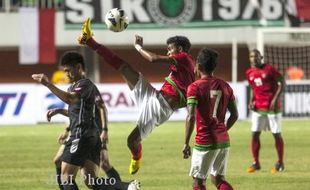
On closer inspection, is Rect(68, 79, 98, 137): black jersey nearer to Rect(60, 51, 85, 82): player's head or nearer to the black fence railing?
Rect(60, 51, 85, 82): player's head

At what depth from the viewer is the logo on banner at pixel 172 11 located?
40.2 metres

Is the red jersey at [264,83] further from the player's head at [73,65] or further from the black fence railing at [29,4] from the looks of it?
the black fence railing at [29,4]

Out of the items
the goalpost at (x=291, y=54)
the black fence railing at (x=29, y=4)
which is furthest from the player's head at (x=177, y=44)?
the black fence railing at (x=29, y=4)

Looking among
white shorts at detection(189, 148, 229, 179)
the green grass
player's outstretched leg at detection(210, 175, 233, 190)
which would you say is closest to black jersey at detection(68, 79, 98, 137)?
white shorts at detection(189, 148, 229, 179)

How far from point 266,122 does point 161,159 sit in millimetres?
2688

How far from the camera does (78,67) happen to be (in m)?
10.8

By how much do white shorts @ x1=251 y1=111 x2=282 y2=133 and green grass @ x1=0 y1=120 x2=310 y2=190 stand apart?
0.76 metres

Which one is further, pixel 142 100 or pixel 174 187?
pixel 174 187

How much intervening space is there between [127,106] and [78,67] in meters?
20.2

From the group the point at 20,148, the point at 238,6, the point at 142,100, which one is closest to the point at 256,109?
the point at 142,100

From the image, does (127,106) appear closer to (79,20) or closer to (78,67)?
(79,20)

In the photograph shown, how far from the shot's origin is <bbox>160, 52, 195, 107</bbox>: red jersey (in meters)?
12.6

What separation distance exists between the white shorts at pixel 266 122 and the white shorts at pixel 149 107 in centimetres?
495

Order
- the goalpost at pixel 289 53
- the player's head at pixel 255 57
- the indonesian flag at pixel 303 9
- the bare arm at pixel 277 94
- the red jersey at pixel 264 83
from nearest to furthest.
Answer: the player's head at pixel 255 57 < the bare arm at pixel 277 94 < the red jersey at pixel 264 83 < the goalpost at pixel 289 53 < the indonesian flag at pixel 303 9
